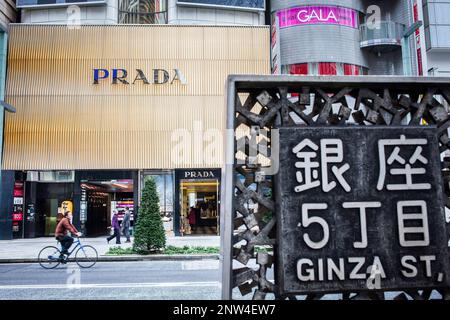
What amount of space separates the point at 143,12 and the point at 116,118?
761cm

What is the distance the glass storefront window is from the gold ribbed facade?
195 centimetres

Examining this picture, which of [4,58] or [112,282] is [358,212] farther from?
[4,58]

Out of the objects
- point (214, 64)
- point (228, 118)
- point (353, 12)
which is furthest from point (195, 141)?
point (228, 118)

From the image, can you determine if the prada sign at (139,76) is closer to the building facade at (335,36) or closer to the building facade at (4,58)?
the building facade at (4,58)

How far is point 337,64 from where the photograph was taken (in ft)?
81.8

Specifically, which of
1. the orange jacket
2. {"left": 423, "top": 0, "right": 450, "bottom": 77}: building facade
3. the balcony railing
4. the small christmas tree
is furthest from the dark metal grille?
{"left": 423, "top": 0, "right": 450, "bottom": 77}: building facade

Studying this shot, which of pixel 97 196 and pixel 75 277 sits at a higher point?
pixel 97 196

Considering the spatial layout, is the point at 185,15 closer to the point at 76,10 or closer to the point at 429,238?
the point at 76,10

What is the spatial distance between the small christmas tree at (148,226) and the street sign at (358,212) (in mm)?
12981

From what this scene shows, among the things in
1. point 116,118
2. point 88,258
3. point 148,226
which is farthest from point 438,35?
point 88,258

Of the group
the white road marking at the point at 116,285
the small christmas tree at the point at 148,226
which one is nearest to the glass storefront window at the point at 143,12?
the small christmas tree at the point at 148,226

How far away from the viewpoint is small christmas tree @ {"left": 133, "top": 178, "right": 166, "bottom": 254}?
15.4 m

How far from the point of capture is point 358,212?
296 centimetres
